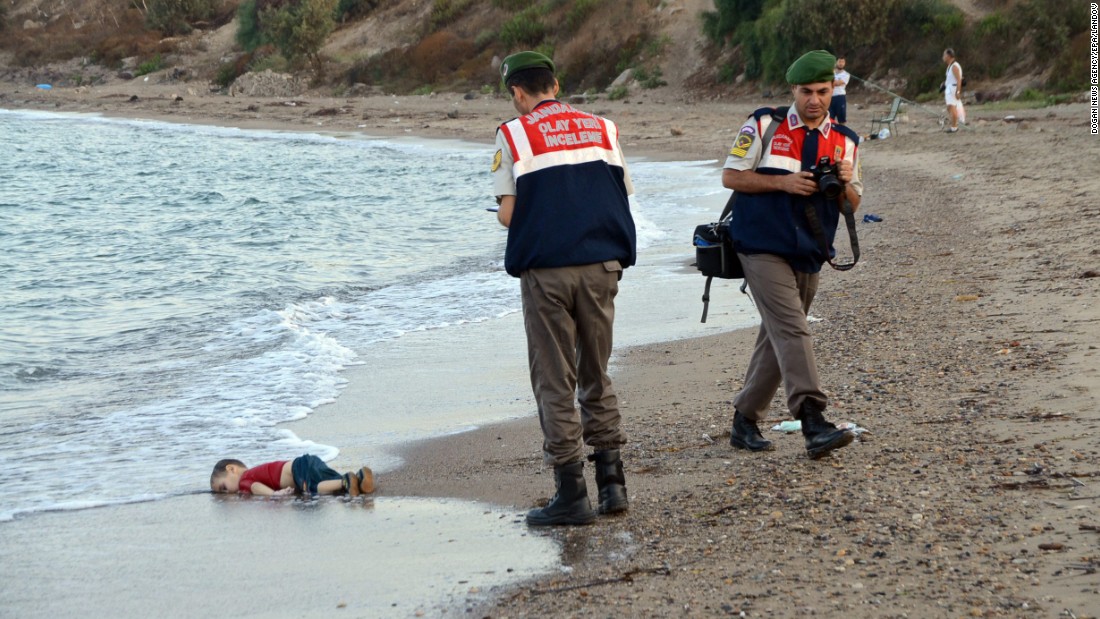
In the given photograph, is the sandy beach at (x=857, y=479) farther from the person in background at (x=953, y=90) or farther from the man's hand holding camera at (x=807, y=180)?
the person in background at (x=953, y=90)

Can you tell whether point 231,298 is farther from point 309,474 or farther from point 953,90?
point 953,90

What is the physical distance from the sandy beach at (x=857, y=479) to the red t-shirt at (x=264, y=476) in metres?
0.24

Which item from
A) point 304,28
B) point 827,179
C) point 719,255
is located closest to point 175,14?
point 304,28

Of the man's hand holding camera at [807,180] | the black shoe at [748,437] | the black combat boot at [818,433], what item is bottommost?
the black shoe at [748,437]

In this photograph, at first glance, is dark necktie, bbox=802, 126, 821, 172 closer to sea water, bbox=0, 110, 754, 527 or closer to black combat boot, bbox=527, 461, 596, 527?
black combat boot, bbox=527, 461, 596, 527

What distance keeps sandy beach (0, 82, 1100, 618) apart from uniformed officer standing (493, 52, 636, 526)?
271mm

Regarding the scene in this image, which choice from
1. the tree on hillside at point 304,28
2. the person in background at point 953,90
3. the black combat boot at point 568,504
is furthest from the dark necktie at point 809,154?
the tree on hillside at point 304,28

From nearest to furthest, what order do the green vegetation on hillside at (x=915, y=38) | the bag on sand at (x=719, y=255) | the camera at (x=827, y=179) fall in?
1. the camera at (x=827, y=179)
2. the bag on sand at (x=719, y=255)
3. the green vegetation on hillside at (x=915, y=38)

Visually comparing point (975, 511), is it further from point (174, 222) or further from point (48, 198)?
point (48, 198)

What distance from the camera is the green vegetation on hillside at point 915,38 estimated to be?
26469 mm

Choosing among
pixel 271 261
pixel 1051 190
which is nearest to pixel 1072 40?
pixel 1051 190

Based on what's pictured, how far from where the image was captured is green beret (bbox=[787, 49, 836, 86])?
16.0ft

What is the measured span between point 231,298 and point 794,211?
881 cm

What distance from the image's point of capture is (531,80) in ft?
15.0
